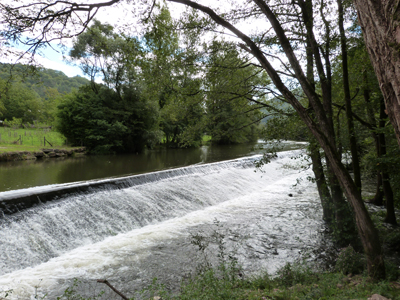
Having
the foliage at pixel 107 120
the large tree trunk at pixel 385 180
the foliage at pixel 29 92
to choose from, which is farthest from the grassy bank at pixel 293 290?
the foliage at pixel 107 120

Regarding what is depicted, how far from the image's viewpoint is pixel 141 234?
6359 millimetres

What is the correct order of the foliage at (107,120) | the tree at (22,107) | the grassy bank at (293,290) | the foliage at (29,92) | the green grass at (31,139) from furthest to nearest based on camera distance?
the tree at (22,107) → the foliage at (107,120) → the green grass at (31,139) → the foliage at (29,92) → the grassy bank at (293,290)

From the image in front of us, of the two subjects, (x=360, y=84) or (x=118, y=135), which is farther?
(x=118, y=135)

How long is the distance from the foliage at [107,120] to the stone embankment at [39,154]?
1771 mm

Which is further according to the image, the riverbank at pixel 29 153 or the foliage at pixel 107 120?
the foliage at pixel 107 120

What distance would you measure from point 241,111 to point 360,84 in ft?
9.36

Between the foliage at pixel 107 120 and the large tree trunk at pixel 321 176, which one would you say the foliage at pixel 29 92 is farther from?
the large tree trunk at pixel 321 176

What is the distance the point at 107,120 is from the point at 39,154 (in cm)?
676

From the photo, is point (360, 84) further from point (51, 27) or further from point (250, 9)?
point (51, 27)

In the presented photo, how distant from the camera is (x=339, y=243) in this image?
552cm

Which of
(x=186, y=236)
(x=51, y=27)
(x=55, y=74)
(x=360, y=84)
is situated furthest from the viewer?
(x=55, y=74)

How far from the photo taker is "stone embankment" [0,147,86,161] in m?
14.8

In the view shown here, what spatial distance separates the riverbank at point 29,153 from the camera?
14.8 meters

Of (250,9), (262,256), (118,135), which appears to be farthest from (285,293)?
(118,135)
